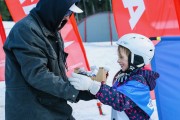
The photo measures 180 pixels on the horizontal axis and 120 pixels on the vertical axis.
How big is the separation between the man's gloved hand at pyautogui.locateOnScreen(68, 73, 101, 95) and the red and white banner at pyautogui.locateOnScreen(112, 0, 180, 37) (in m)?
2.04

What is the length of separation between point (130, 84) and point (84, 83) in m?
0.32

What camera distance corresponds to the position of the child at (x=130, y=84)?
6.85ft

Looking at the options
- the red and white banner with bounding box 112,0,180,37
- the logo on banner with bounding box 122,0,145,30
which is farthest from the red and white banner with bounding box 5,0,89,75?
the logo on banner with bounding box 122,0,145,30

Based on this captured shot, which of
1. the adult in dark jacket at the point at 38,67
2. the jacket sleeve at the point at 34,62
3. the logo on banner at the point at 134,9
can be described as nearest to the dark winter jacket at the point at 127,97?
the adult in dark jacket at the point at 38,67

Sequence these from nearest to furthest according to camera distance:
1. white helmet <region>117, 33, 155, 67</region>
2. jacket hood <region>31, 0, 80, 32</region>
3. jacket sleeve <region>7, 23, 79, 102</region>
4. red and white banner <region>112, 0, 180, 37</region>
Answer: jacket sleeve <region>7, 23, 79, 102</region>
jacket hood <region>31, 0, 80, 32</region>
white helmet <region>117, 33, 155, 67</region>
red and white banner <region>112, 0, 180, 37</region>

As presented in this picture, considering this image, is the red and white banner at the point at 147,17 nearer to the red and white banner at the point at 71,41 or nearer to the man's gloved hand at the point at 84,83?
the red and white banner at the point at 71,41

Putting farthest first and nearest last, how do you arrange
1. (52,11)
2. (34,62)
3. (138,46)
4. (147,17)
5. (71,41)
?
(71,41), (147,17), (138,46), (52,11), (34,62)

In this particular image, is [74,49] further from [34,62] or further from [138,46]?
[34,62]

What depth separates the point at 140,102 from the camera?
2156 millimetres

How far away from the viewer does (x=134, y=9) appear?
4207 mm

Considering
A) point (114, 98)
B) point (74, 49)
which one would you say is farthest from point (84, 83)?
point (74, 49)

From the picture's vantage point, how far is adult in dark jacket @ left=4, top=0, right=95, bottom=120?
191 centimetres

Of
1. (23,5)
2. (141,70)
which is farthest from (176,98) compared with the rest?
(23,5)

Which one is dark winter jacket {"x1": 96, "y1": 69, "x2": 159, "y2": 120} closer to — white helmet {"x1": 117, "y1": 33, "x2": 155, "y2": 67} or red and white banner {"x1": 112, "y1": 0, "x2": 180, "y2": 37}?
white helmet {"x1": 117, "y1": 33, "x2": 155, "y2": 67}
